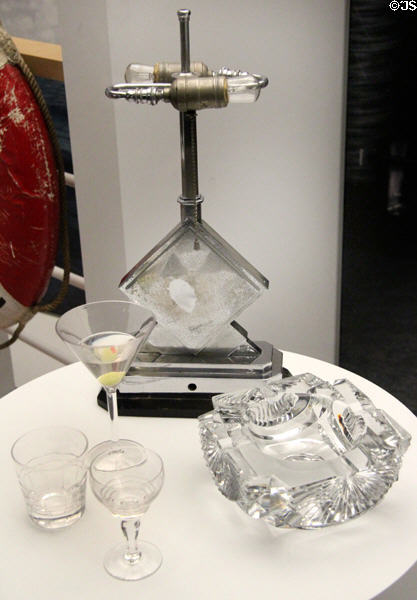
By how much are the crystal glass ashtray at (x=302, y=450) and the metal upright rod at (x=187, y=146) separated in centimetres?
23

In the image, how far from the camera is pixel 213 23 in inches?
47.9

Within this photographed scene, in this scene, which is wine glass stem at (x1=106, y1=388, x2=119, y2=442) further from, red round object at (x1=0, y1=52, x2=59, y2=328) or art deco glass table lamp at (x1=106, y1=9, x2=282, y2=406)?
red round object at (x1=0, y1=52, x2=59, y2=328)

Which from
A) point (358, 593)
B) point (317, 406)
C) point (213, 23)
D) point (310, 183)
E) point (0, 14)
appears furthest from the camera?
point (0, 14)

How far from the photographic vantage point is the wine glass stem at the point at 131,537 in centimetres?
66

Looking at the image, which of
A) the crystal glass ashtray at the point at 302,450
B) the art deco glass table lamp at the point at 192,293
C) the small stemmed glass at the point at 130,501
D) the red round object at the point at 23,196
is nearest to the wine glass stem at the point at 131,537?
the small stemmed glass at the point at 130,501

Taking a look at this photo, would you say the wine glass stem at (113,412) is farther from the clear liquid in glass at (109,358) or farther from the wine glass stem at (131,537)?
the wine glass stem at (131,537)

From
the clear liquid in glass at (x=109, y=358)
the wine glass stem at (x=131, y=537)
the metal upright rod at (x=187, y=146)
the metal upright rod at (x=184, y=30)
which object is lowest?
the wine glass stem at (x=131, y=537)

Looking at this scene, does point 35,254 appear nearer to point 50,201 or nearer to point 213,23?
point 50,201

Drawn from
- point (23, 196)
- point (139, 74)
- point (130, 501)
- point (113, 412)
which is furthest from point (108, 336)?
point (23, 196)

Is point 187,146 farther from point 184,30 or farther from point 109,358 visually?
point 109,358

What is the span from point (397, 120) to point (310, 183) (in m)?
0.19

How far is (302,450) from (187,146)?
14.6 inches

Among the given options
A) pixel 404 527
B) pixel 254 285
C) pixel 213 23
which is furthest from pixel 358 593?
pixel 213 23

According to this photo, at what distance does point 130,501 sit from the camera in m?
0.64
